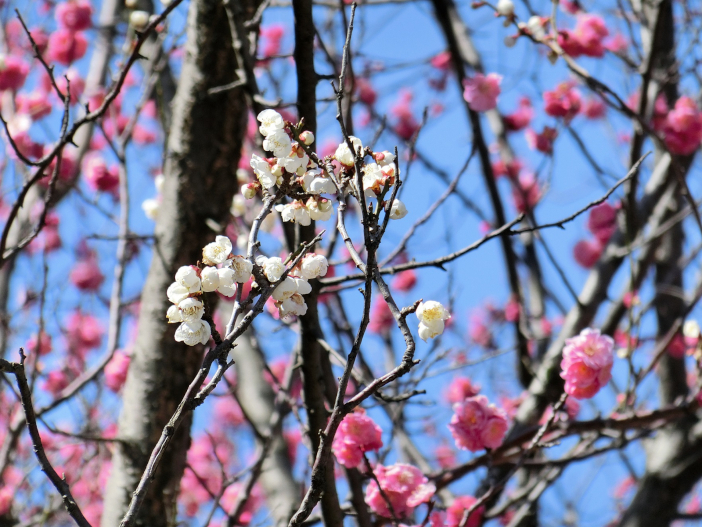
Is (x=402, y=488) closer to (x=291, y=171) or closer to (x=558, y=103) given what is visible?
(x=291, y=171)

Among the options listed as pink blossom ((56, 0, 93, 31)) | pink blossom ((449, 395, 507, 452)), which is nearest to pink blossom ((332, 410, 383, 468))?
pink blossom ((449, 395, 507, 452))

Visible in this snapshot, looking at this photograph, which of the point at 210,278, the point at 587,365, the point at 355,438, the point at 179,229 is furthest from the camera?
the point at 179,229

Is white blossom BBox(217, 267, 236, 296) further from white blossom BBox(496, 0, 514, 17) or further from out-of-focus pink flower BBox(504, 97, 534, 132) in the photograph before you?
out-of-focus pink flower BBox(504, 97, 534, 132)

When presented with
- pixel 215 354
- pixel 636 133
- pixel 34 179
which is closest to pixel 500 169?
pixel 636 133

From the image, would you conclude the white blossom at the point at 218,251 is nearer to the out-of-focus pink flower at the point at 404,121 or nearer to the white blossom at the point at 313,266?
the white blossom at the point at 313,266

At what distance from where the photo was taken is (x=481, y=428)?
1.69 m

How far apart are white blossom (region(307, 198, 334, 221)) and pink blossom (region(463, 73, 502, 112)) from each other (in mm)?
Result: 1464

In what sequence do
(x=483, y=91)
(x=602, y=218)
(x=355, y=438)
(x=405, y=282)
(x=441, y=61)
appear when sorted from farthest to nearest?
(x=405, y=282) < (x=441, y=61) < (x=602, y=218) < (x=483, y=91) < (x=355, y=438)

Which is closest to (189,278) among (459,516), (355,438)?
(355,438)

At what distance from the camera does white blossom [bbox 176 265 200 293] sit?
920 millimetres

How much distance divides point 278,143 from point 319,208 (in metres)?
0.12

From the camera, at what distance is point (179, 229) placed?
2.08 metres

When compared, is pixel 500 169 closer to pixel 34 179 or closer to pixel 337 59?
pixel 337 59

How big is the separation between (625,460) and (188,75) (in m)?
2.58
